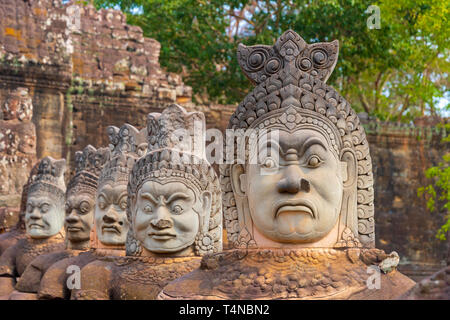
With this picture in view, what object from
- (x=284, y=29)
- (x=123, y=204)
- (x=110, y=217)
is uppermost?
(x=284, y=29)


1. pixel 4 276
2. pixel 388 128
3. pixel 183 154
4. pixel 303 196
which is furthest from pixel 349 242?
pixel 388 128

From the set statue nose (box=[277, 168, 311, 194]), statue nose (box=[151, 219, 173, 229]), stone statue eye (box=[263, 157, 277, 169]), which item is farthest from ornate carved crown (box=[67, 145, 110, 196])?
statue nose (box=[277, 168, 311, 194])

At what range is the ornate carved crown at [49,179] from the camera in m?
7.20

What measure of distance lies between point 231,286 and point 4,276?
482 centimetres

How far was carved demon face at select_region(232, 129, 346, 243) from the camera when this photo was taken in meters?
3.32

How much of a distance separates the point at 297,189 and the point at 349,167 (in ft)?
1.36

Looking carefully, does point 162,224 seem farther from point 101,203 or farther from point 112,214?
point 101,203

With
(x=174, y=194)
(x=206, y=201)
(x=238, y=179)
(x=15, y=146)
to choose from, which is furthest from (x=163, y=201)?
(x=15, y=146)

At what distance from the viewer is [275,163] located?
11.2 feet

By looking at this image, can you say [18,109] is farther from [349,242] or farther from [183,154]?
[349,242]

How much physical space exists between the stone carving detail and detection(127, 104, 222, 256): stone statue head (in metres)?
1.08

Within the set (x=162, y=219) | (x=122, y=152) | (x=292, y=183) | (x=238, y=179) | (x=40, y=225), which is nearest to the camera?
(x=292, y=183)

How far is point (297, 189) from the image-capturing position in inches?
130

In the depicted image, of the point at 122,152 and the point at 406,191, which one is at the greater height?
the point at 122,152
